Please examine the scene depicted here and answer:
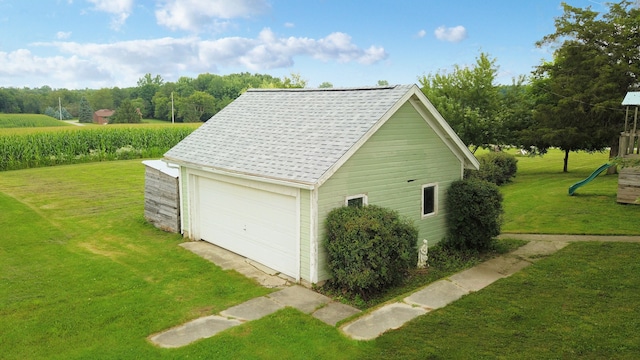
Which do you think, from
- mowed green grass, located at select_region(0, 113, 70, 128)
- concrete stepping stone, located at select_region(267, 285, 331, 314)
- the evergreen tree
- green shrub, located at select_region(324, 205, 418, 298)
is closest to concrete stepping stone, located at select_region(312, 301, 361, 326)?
concrete stepping stone, located at select_region(267, 285, 331, 314)

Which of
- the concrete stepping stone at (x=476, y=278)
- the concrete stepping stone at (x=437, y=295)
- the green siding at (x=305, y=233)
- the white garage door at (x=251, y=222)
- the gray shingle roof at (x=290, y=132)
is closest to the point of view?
the concrete stepping stone at (x=437, y=295)

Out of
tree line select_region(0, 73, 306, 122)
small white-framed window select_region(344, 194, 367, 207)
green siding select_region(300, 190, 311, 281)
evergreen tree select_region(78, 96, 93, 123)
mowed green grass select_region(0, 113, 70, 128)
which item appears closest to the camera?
green siding select_region(300, 190, 311, 281)

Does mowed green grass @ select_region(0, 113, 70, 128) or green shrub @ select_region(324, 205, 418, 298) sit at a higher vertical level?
mowed green grass @ select_region(0, 113, 70, 128)

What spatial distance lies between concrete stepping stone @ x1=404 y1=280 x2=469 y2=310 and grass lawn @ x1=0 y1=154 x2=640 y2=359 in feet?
0.89

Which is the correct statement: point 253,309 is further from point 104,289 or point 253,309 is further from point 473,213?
point 473,213

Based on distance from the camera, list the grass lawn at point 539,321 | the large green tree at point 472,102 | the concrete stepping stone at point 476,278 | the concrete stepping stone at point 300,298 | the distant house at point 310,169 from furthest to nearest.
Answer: the large green tree at point 472,102 → the concrete stepping stone at point 476,278 → the distant house at point 310,169 → the concrete stepping stone at point 300,298 → the grass lawn at point 539,321

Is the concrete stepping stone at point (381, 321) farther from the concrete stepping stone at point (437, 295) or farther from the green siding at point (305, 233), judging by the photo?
the green siding at point (305, 233)

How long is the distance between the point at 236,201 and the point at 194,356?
6.09 meters

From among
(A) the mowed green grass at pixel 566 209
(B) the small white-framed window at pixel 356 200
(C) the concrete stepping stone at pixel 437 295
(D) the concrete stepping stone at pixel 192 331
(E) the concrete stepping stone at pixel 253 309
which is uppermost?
(B) the small white-framed window at pixel 356 200

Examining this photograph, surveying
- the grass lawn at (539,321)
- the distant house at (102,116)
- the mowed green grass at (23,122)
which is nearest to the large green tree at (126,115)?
the mowed green grass at (23,122)

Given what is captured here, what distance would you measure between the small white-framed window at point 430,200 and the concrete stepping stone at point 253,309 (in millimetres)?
5698

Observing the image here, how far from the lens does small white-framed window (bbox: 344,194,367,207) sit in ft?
37.7

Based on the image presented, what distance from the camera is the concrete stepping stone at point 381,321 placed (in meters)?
8.70

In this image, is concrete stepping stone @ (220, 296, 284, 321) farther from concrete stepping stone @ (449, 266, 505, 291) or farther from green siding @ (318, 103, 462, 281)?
concrete stepping stone @ (449, 266, 505, 291)
